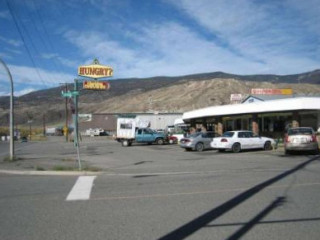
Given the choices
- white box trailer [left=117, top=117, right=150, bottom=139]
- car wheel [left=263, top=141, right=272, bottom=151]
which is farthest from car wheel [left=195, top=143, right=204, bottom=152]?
white box trailer [left=117, top=117, right=150, bottom=139]

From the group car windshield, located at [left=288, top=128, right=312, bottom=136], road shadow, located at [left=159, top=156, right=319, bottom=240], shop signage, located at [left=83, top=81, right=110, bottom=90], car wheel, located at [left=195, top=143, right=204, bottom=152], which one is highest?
shop signage, located at [left=83, top=81, right=110, bottom=90]

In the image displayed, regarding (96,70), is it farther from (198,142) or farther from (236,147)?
(236,147)

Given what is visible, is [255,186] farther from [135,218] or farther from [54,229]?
[54,229]

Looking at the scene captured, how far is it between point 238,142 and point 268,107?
8765mm

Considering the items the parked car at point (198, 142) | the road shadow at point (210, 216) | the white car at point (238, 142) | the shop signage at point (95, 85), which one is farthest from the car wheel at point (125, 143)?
the road shadow at point (210, 216)

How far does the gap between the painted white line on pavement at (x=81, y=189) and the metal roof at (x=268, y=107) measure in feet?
71.8

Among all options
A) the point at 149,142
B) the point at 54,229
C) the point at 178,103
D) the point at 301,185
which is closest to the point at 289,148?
the point at 301,185

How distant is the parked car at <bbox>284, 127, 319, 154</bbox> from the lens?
23.5 m

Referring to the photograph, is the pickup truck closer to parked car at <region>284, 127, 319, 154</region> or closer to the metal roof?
the metal roof

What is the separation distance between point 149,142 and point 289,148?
24.7 metres

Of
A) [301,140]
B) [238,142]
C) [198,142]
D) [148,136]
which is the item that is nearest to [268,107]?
[198,142]

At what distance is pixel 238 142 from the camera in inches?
1131

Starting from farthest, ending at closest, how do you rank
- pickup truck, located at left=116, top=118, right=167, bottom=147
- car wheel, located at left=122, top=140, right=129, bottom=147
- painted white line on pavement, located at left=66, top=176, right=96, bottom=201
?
pickup truck, located at left=116, top=118, right=167, bottom=147
car wheel, located at left=122, top=140, right=129, bottom=147
painted white line on pavement, located at left=66, top=176, right=96, bottom=201

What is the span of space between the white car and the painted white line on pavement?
1474 centimetres
